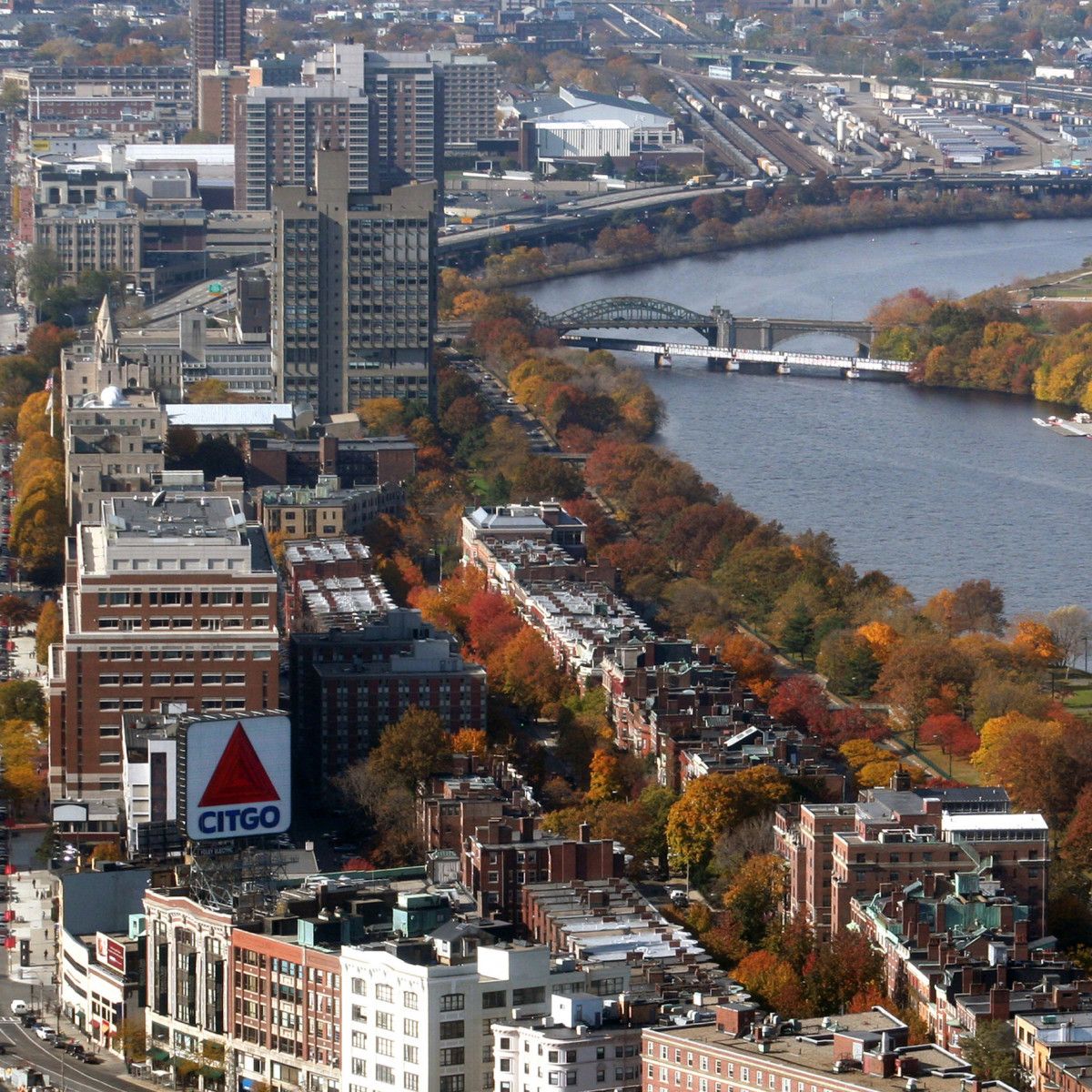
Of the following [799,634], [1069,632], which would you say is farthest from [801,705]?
[1069,632]

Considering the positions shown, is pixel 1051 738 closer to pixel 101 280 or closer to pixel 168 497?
pixel 168 497


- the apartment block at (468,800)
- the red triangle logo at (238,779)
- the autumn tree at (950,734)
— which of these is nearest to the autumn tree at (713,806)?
the apartment block at (468,800)

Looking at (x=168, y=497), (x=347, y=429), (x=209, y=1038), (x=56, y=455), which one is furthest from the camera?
(x=347, y=429)

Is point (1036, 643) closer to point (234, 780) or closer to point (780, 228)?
point (234, 780)

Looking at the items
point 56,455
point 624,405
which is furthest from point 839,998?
point 624,405

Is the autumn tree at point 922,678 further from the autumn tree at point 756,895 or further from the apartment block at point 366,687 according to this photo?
the autumn tree at point 756,895
